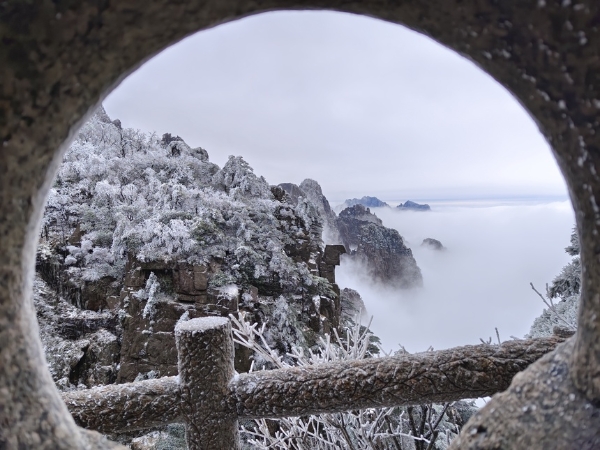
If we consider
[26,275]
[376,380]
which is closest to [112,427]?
[376,380]

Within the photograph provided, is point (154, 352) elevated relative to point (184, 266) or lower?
lower

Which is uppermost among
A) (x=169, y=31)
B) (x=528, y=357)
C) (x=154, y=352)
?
(x=169, y=31)

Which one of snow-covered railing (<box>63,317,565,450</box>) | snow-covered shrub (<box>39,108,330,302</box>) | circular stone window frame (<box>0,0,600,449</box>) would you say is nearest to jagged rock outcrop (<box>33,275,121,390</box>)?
snow-covered shrub (<box>39,108,330,302</box>)

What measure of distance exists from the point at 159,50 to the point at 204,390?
2.51 feet

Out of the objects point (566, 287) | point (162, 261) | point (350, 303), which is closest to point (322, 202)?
point (350, 303)

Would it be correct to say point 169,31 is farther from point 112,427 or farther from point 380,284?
point 380,284

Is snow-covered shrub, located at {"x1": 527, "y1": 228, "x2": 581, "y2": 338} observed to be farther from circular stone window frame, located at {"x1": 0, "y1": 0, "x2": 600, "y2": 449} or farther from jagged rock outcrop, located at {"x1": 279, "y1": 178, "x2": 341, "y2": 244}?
jagged rock outcrop, located at {"x1": 279, "y1": 178, "x2": 341, "y2": 244}

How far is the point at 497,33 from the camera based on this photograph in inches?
11.3

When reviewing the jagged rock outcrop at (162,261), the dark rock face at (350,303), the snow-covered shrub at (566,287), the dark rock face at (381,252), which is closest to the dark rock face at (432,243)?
the dark rock face at (381,252)

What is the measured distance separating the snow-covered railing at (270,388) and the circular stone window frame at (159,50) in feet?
1.71

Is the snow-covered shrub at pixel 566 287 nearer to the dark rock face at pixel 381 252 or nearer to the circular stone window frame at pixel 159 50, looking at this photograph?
the circular stone window frame at pixel 159 50

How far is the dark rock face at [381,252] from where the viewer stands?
8789 mm

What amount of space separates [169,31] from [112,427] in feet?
2.85

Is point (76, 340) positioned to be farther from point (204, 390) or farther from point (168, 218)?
point (204, 390)
